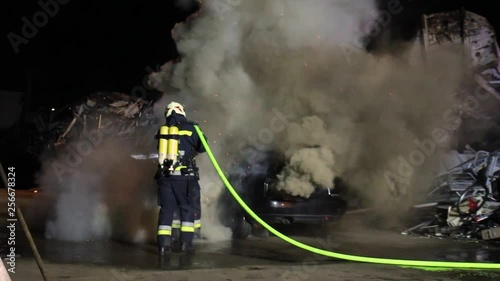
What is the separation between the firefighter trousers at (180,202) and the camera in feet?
22.2

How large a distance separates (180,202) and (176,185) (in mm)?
215

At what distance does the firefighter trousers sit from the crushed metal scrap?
4366 mm

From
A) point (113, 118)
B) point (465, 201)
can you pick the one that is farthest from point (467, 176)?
point (113, 118)

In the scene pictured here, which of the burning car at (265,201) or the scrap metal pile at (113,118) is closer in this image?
the burning car at (265,201)

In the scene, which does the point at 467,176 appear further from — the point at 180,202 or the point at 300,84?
the point at 180,202

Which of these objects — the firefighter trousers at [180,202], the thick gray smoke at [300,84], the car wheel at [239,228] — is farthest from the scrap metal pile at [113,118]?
the firefighter trousers at [180,202]

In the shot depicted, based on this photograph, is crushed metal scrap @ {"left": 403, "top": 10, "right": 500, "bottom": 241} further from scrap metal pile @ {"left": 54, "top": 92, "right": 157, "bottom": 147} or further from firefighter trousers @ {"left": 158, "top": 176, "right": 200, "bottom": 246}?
scrap metal pile @ {"left": 54, "top": 92, "right": 157, "bottom": 147}

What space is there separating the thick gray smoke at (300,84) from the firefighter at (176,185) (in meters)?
1.27

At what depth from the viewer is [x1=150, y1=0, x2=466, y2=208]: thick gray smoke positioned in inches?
309

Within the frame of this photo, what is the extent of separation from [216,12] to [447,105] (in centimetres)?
435

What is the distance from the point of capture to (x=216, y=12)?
785 cm

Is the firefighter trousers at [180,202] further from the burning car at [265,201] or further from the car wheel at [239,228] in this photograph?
the car wheel at [239,228]

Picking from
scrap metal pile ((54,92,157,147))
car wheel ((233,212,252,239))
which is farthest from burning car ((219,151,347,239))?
scrap metal pile ((54,92,157,147))

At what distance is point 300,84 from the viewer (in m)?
8.20
